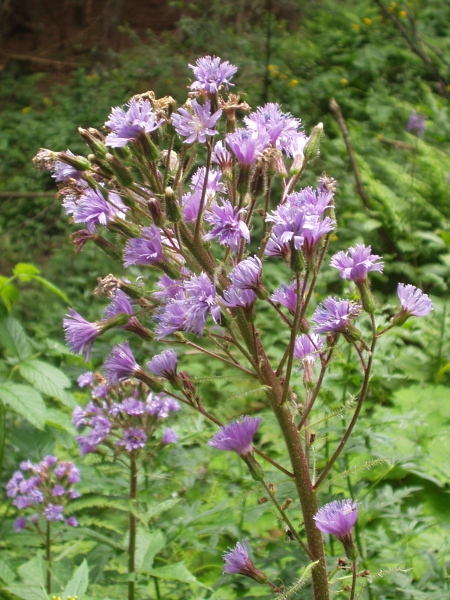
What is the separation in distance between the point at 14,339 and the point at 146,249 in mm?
1183

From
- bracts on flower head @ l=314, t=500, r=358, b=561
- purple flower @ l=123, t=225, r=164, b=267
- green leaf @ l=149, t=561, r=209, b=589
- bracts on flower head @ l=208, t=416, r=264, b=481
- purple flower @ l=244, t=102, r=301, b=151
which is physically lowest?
bracts on flower head @ l=314, t=500, r=358, b=561

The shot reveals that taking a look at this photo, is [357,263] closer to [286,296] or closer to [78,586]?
[286,296]

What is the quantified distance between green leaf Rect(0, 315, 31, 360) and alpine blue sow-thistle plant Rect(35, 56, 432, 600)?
952 mm

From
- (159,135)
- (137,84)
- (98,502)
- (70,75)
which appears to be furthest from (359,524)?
(70,75)

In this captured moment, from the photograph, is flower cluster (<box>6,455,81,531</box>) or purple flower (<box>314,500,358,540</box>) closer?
purple flower (<box>314,500,358,540</box>)

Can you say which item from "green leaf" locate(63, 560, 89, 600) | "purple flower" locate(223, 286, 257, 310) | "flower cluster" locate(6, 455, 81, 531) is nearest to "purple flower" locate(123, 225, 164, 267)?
"purple flower" locate(223, 286, 257, 310)

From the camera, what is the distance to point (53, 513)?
2.28 m

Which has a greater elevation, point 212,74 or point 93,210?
point 212,74

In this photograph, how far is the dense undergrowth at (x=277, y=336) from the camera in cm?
193

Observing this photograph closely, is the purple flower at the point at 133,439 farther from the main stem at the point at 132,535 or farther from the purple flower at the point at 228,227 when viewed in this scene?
the purple flower at the point at 228,227

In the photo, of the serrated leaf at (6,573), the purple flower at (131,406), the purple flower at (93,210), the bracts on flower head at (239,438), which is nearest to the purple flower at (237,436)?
the bracts on flower head at (239,438)

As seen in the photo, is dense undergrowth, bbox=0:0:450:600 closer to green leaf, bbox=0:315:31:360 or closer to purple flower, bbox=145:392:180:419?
green leaf, bbox=0:315:31:360

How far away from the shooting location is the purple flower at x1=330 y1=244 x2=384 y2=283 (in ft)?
4.06

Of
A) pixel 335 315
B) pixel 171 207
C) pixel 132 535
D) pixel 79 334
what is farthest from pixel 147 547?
pixel 171 207
